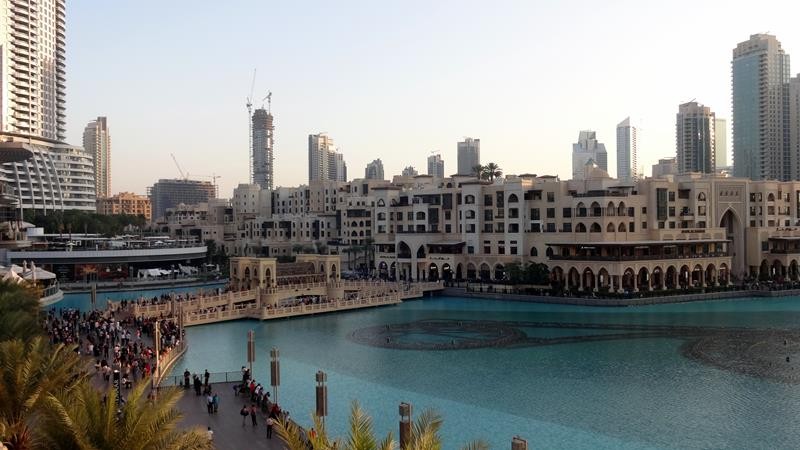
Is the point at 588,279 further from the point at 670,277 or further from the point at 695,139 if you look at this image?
the point at 695,139

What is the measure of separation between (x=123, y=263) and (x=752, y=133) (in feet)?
531

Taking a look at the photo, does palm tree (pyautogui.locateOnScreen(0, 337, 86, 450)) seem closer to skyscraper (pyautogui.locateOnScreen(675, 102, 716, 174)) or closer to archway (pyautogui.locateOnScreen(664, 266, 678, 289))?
archway (pyautogui.locateOnScreen(664, 266, 678, 289))

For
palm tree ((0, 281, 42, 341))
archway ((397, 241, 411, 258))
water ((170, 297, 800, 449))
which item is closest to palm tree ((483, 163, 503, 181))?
archway ((397, 241, 411, 258))

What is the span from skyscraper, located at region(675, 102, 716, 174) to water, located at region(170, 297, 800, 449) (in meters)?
139

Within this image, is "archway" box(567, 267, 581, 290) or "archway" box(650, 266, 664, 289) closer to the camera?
"archway" box(650, 266, 664, 289)

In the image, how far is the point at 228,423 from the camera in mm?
29391

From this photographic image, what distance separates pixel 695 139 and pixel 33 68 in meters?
155

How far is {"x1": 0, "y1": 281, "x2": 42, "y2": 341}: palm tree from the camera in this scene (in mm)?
26672

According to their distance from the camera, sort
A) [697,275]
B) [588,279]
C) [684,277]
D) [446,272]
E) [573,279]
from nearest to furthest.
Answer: [588,279]
[573,279]
[684,277]
[697,275]
[446,272]

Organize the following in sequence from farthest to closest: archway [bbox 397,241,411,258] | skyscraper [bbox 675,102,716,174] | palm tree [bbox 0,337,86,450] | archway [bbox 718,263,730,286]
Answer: skyscraper [bbox 675,102,716,174] → archway [bbox 397,241,411,258] → archway [bbox 718,263,730,286] → palm tree [bbox 0,337,86,450]

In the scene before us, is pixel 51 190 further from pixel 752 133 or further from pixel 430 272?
pixel 752 133

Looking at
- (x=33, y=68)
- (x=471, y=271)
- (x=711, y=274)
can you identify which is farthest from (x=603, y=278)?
(x=33, y=68)

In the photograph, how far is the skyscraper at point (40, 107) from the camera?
137 m

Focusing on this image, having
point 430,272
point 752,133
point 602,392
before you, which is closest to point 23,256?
point 430,272
